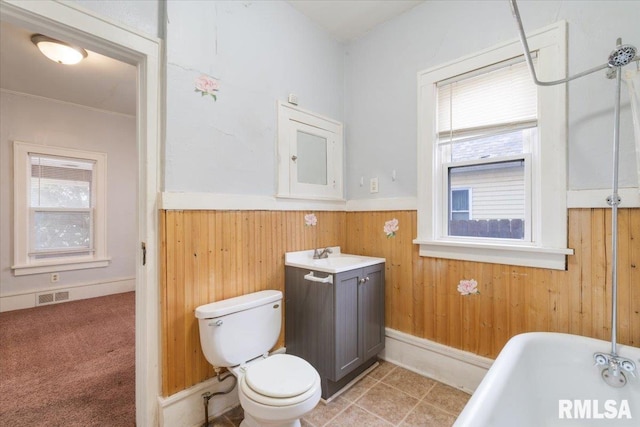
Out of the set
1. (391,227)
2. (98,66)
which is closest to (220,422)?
(391,227)

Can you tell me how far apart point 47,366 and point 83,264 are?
80.2 inches

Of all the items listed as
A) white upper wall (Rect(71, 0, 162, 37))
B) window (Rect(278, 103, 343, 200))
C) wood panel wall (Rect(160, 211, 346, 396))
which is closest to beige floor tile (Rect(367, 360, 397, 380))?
wood panel wall (Rect(160, 211, 346, 396))

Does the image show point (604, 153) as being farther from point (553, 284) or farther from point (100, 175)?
point (100, 175)

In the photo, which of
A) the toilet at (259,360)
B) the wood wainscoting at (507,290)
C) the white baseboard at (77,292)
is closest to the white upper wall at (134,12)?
the toilet at (259,360)

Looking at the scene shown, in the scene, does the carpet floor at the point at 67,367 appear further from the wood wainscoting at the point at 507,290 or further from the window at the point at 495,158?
the window at the point at 495,158

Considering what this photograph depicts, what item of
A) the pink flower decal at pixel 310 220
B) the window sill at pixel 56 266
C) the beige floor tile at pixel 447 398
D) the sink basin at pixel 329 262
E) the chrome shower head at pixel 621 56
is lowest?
the beige floor tile at pixel 447 398

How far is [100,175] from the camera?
391 cm

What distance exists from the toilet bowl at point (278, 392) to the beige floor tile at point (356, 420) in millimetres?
320

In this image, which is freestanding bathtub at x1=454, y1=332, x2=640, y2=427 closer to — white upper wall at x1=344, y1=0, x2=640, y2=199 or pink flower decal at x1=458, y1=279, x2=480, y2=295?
pink flower decal at x1=458, y1=279, x2=480, y2=295

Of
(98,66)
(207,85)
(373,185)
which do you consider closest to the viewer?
(207,85)

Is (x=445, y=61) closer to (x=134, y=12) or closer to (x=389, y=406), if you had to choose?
(x=134, y=12)

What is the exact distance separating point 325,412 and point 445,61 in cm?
243

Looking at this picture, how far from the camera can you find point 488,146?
1.87 m

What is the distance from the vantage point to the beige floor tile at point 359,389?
181 cm
